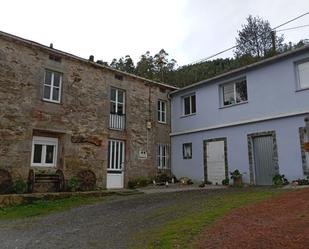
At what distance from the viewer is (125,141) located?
17.4 metres

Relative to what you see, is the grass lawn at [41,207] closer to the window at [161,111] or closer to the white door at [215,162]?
the white door at [215,162]

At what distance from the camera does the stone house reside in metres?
13.4

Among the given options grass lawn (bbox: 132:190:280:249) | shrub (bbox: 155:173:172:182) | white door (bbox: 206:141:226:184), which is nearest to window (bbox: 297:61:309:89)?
white door (bbox: 206:141:226:184)

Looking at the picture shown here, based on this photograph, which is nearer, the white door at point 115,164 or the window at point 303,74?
the window at point 303,74

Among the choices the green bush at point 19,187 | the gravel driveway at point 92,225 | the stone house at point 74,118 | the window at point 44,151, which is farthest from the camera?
the window at point 44,151

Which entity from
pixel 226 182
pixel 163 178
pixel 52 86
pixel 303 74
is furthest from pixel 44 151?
pixel 303 74

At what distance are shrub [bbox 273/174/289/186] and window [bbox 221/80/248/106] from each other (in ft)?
14.3

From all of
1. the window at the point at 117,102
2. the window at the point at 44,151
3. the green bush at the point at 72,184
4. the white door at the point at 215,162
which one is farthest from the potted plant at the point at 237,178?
the window at the point at 44,151

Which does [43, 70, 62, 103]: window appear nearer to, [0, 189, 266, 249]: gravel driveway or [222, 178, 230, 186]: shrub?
[0, 189, 266, 249]: gravel driveway

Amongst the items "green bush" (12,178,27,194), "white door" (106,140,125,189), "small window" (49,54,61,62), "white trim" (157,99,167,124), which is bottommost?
"green bush" (12,178,27,194)

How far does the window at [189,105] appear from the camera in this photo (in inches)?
762

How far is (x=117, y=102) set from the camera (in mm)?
17578

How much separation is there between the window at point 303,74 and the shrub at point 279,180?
3.93 m

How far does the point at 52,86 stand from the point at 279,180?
10.7 meters
